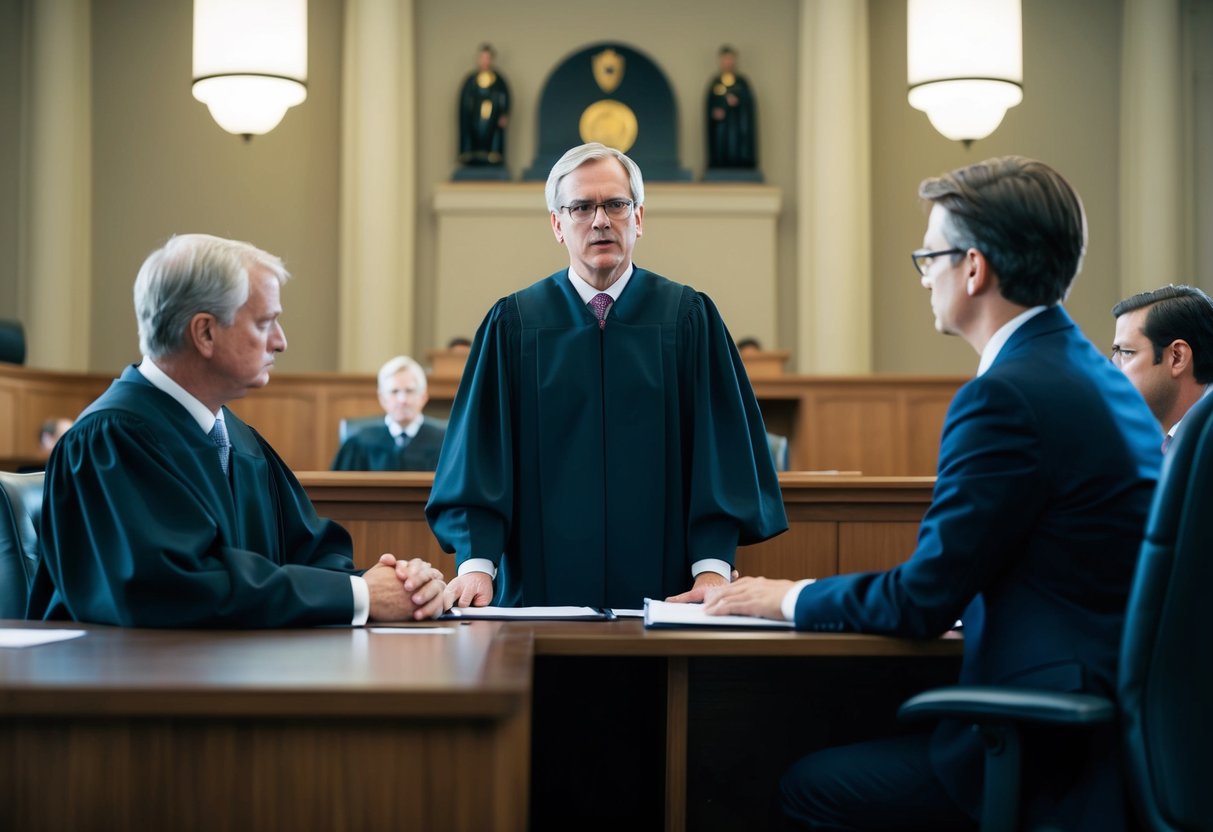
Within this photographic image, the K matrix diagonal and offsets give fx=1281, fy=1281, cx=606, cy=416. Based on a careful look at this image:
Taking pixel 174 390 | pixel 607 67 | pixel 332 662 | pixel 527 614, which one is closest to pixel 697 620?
pixel 527 614

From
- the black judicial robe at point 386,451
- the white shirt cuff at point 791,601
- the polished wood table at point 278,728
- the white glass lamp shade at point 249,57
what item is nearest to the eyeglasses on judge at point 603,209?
the white shirt cuff at point 791,601

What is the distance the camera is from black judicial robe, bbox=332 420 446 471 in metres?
7.63

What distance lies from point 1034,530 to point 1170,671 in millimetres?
291

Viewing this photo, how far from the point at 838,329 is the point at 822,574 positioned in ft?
23.5

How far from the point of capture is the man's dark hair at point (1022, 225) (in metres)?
2.07

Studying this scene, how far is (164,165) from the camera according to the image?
12242 mm

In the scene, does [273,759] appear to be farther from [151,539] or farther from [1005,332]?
[1005,332]

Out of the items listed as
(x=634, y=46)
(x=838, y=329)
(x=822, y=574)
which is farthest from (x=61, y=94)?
(x=822, y=574)

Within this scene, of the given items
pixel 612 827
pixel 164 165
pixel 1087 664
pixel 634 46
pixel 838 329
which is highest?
pixel 634 46

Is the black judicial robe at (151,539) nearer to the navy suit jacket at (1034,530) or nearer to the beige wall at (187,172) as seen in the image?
the navy suit jacket at (1034,530)

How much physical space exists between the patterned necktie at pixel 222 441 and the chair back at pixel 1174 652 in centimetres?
164

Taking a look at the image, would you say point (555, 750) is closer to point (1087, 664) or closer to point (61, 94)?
point (1087, 664)

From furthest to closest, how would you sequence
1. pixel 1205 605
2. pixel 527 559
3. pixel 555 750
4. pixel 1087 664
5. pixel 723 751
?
pixel 527 559, pixel 555 750, pixel 723 751, pixel 1087 664, pixel 1205 605

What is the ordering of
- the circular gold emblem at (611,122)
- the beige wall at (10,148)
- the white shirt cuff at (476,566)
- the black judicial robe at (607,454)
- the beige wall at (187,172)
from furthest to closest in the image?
the circular gold emblem at (611,122), the beige wall at (187,172), the beige wall at (10,148), the black judicial robe at (607,454), the white shirt cuff at (476,566)
